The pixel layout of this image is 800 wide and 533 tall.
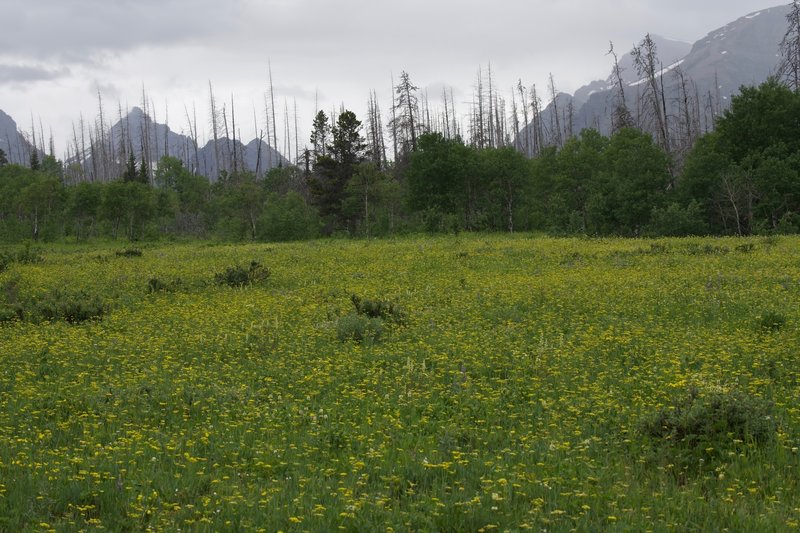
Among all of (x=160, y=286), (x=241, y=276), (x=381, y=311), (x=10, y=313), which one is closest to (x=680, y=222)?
(x=241, y=276)

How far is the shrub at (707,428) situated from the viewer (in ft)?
Answer: 19.7

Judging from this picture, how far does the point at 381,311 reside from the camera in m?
13.3

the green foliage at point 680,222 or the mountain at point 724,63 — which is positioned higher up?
the mountain at point 724,63

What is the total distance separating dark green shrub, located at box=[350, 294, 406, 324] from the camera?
42.5 feet

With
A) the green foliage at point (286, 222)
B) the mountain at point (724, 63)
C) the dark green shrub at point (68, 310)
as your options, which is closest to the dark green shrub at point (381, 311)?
the dark green shrub at point (68, 310)

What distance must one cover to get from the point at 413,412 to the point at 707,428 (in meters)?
3.14

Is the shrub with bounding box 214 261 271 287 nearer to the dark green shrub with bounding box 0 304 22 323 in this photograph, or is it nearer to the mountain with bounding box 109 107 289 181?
the dark green shrub with bounding box 0 304 22 323

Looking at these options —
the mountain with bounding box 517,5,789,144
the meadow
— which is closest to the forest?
the meadow

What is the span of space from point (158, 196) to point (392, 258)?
1671 inches

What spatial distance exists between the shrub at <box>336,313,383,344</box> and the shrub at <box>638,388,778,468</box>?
578 centimetres

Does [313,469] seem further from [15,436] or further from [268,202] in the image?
[268,202]

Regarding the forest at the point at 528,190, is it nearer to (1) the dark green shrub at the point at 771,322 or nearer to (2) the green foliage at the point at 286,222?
(2) the green foliage at the point at 286,222

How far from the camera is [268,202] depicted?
5272 centimetres

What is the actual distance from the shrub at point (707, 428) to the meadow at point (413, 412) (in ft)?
0.07
